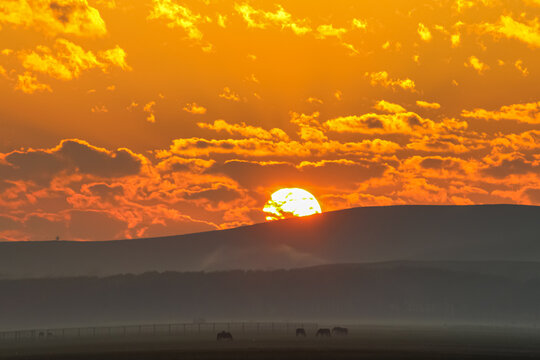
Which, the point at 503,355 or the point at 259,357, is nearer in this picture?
the point at 259,357

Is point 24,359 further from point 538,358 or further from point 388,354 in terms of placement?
point 538,358

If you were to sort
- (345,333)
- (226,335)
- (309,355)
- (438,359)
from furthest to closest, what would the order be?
(345,333), (226,335), (309,355), (438,359)

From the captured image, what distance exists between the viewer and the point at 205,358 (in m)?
86.1

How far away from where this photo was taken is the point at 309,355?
87500mm

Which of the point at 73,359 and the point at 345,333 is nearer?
the point at 73,359

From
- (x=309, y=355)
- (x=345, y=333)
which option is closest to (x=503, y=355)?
(x=309, y=355)

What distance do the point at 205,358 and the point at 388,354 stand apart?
60.5ft

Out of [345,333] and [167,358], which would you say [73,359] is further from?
[345,333]

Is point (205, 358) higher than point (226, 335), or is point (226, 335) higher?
point (226, 335)

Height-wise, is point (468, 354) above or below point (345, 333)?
below

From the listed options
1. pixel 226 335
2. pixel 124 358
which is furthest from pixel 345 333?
pixel 124 358

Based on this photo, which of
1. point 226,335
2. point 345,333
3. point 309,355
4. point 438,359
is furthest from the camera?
point 345,333

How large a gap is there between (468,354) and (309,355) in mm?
17377

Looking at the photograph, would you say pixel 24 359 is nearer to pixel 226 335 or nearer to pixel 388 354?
pixel 388 354
